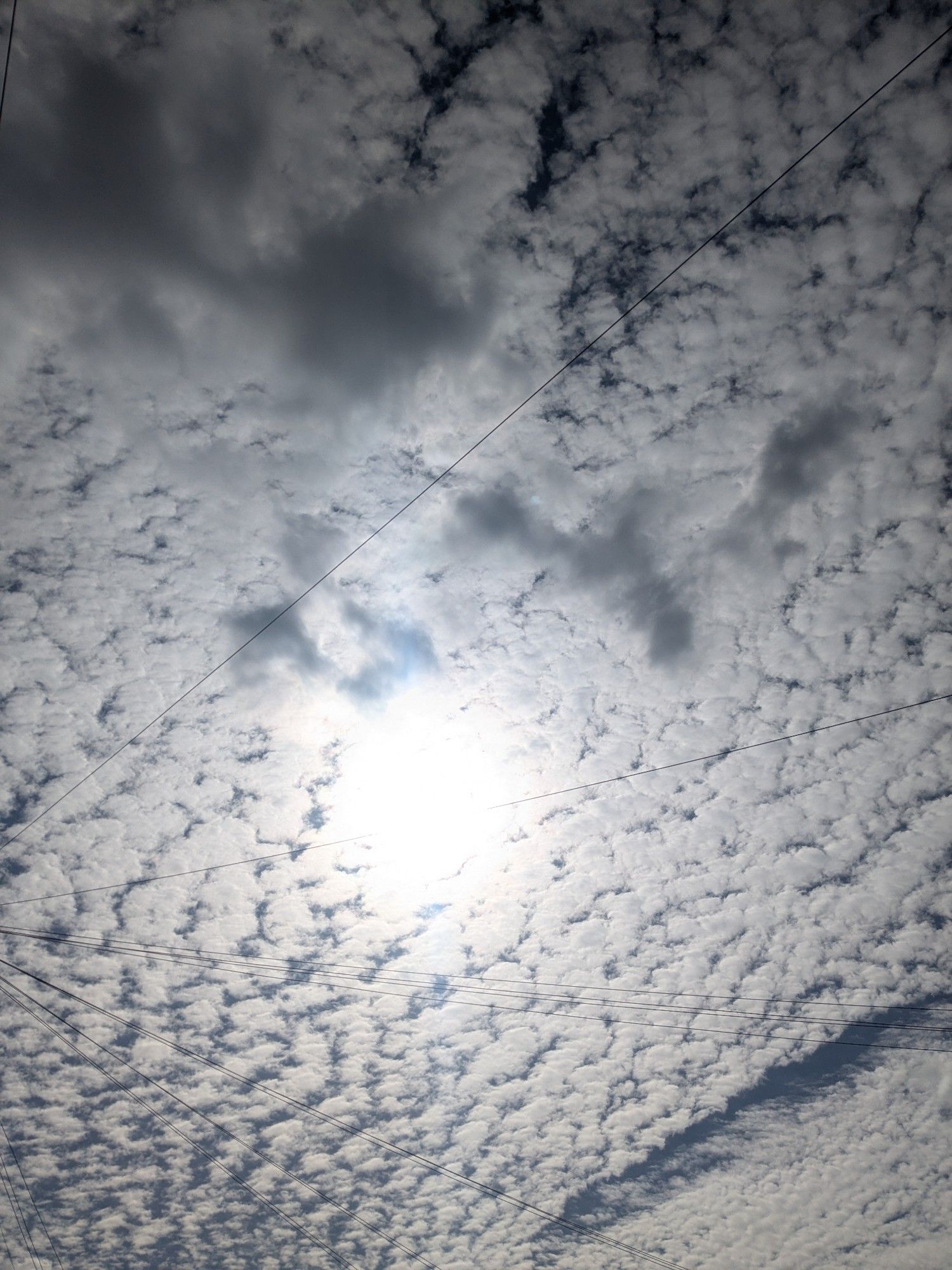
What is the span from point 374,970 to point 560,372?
32.2 feet

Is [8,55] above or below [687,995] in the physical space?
above

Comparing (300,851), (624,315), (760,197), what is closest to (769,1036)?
(300,851)

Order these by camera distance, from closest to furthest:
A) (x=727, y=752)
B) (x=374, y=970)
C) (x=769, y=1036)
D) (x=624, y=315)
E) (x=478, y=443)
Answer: (x=624, y=315) < (x=478, y=443) < (x=727, y=752) < (x=374, y=970) < (x=769, y=1036)

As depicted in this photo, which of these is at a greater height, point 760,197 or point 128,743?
point 760,197

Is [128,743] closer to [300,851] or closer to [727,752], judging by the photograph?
[300,851]

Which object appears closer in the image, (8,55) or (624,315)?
(8,55)

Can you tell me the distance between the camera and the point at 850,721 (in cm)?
920

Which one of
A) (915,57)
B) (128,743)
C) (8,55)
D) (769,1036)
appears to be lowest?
(769,1036)

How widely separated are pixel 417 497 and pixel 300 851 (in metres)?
5.84

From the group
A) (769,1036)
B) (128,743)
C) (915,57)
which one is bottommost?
(769,1036)

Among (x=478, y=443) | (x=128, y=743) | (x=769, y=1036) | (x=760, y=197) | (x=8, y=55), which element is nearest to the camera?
(x=8, y=55)

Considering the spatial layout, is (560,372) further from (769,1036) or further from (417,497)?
(769,1036)

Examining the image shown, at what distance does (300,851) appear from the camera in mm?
9859

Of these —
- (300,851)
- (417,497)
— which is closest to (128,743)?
(300,851)
